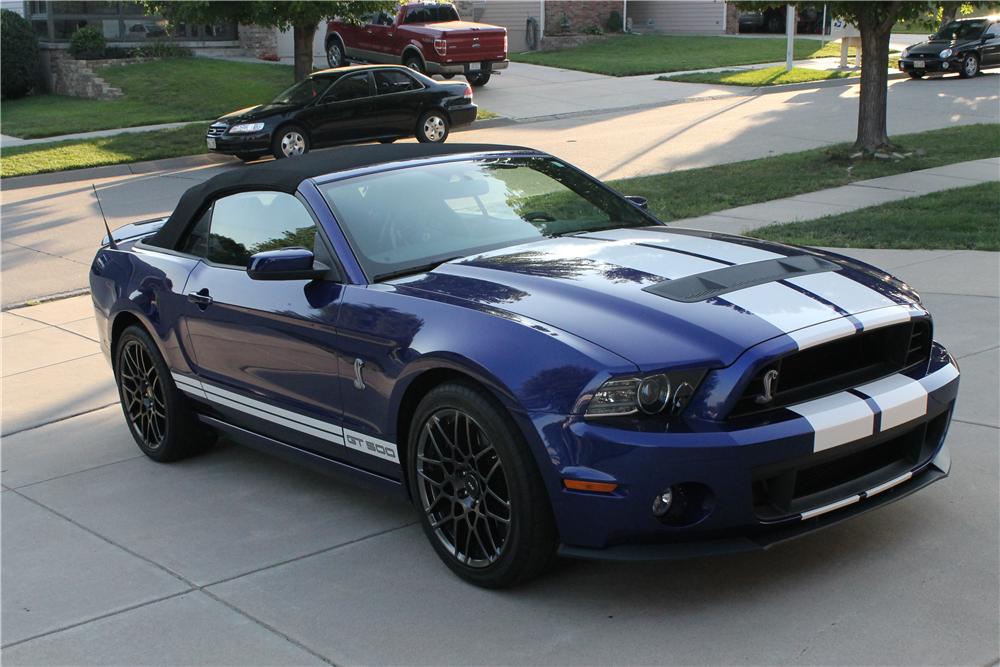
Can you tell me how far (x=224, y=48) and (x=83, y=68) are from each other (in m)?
5.38

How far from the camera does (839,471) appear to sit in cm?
410

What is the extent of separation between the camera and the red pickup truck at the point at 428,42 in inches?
1054

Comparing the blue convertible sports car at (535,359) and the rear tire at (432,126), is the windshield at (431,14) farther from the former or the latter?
the blue convertible sports car at (535,359)

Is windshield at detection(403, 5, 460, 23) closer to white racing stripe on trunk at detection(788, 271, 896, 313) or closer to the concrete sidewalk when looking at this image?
the concrete sidewalk

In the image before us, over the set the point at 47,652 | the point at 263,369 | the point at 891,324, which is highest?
the point at 891,324

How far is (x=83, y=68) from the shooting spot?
1123 inches

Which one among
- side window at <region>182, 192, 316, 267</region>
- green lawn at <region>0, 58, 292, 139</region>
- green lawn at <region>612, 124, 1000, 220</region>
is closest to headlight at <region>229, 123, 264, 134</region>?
green lawn at <region>0, 58, 292, 139</region>

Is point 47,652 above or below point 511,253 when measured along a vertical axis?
below

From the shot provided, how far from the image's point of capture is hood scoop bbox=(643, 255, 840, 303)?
167 inches

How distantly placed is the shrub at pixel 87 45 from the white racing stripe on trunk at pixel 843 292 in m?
28.1

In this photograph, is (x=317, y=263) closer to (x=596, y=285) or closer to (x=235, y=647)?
(x=596, y=285)

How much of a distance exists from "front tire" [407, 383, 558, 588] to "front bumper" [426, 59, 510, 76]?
76.1 ft

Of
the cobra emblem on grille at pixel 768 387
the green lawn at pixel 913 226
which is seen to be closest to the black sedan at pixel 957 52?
the green lawn at pixel 913 226

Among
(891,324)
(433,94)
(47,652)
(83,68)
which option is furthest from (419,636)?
(83,68)
